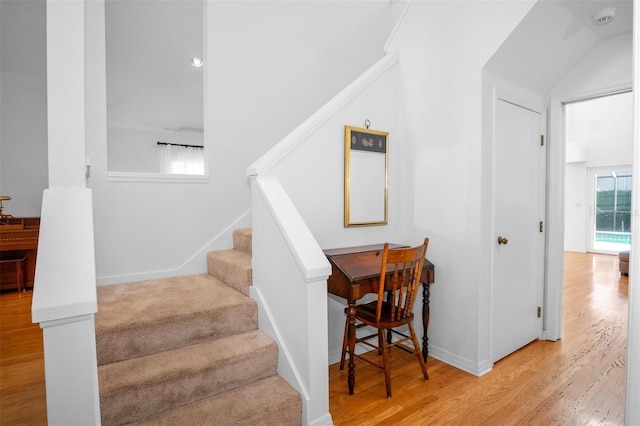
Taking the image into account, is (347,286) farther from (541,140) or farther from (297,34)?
(297,34)

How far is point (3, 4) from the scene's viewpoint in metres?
3.40

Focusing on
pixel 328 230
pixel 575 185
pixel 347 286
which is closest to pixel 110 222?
pixel 328 230

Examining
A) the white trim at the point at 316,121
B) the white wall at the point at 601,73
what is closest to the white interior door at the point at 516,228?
the white wall at the point at 601,73

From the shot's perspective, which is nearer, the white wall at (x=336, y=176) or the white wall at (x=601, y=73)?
the white wall at (x=336, y=176)

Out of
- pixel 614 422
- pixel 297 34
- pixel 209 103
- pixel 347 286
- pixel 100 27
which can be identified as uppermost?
pixel 297 34

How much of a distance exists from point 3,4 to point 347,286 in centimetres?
447

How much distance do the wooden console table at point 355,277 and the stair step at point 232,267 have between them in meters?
0.60

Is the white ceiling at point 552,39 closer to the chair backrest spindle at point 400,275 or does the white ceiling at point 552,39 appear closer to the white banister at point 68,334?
the chair backrest spindle at point 400,275

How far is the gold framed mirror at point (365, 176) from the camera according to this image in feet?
8.92

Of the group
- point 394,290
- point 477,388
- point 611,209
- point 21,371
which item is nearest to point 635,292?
point 394,290

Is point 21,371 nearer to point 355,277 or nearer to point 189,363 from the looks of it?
point 189,363

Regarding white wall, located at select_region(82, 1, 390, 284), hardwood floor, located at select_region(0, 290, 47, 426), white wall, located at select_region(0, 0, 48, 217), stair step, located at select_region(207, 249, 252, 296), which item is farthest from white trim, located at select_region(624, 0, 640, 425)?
white wall, located at select_region(0, 0, 48, 217)

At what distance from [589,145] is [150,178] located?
9.69 m

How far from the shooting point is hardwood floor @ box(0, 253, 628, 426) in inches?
77.9
